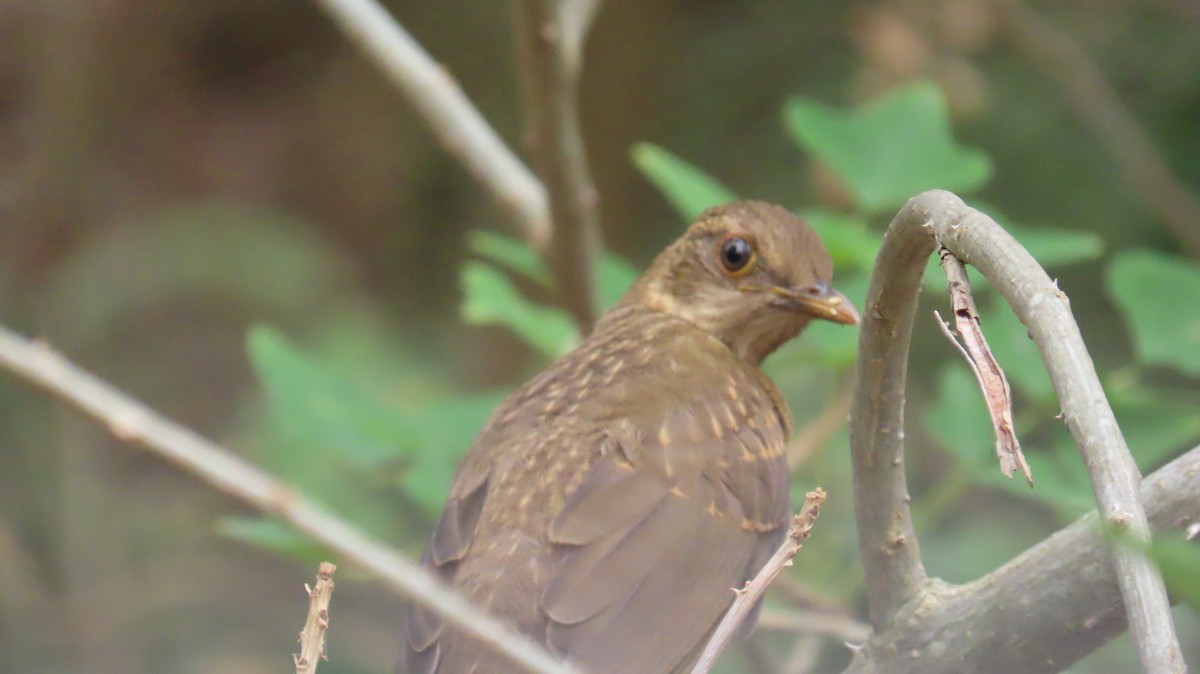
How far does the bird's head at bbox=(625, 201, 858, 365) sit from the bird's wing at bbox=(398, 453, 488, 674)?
0.78m

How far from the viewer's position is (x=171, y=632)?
641cm

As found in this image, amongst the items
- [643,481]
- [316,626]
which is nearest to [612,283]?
[643,481]

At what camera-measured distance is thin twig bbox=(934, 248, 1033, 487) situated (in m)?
1.34

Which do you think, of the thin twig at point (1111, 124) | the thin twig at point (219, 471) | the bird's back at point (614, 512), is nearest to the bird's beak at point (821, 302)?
the bird's back at point (614, 512)

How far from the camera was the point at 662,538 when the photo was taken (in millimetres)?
2779

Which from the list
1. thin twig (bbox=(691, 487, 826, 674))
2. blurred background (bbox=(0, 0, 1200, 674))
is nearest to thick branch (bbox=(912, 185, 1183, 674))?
thin twig (bbox=(691, 487, 826, 674))

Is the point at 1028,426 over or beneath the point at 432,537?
over

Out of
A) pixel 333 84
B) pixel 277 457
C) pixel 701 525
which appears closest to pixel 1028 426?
pixel 701 525

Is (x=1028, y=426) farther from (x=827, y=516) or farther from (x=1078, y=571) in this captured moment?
(x=827, y=516)

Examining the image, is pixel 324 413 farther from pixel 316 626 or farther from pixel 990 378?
pixel 990 378

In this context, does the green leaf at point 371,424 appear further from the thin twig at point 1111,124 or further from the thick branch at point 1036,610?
the thin twig at point 1111,124

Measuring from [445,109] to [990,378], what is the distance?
8.35ft

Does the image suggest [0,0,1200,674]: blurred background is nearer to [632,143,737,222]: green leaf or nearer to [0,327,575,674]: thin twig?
[632,143,737,222]: green leaf

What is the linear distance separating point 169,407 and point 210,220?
3.40 feet
